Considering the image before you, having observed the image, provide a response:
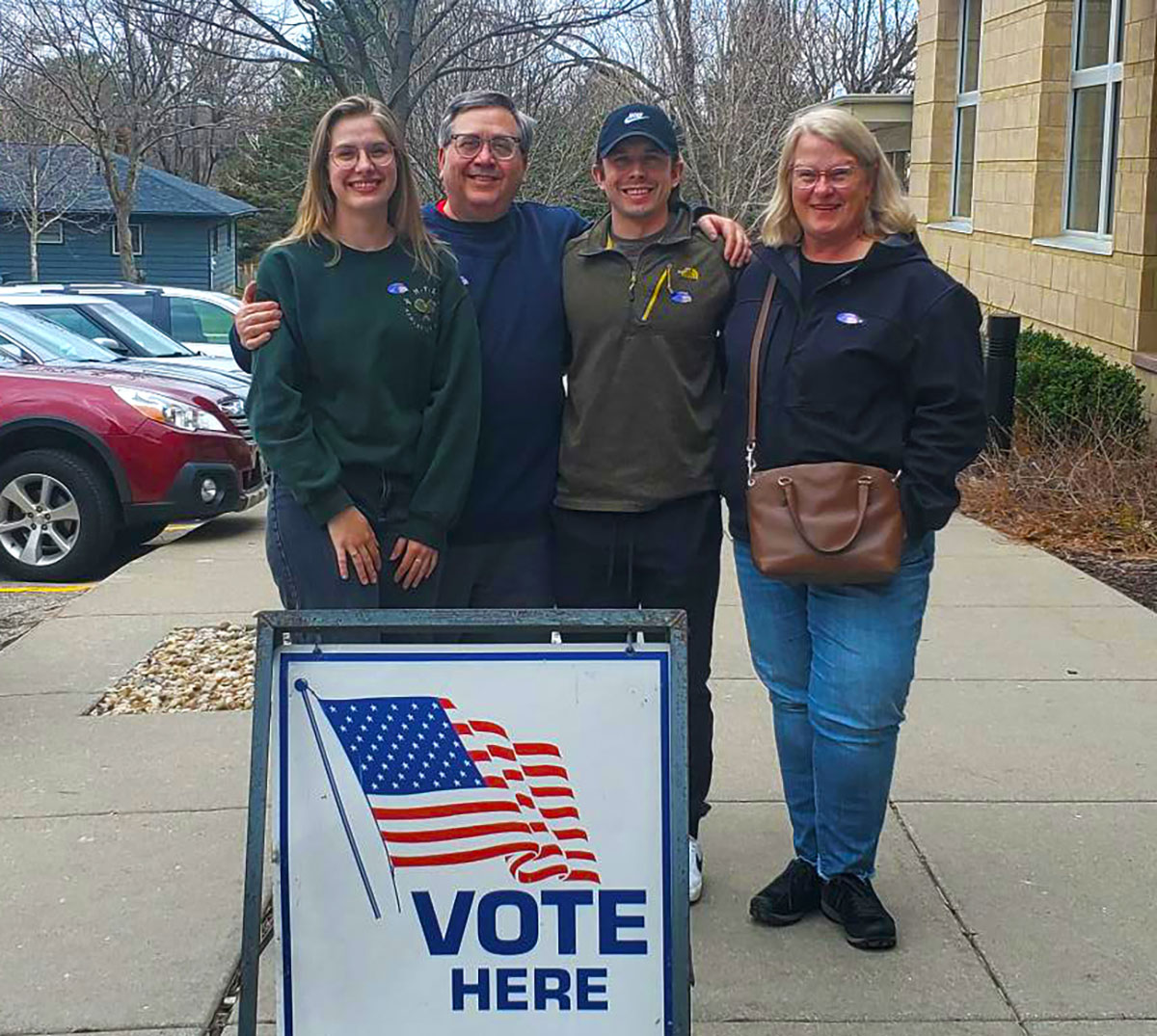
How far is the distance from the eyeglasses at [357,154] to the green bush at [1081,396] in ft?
Result: 25.2

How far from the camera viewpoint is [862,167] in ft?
11.6

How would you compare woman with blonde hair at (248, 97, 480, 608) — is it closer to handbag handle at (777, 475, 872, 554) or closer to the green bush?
handbag handle at (777, 475, 872, 554)

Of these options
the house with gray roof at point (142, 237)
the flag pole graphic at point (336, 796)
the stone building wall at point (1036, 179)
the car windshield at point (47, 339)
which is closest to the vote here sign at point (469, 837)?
the flag pole graphic at point (336, 796)

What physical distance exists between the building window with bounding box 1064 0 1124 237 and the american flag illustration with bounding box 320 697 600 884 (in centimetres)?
1031

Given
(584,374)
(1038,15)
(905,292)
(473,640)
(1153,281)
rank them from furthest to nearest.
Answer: (1038,15), (1153,281), (584,374), (905,292), (473,640)

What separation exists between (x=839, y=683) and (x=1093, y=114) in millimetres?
10274

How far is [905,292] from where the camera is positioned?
349 centimetres

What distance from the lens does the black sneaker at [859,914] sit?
3.76m

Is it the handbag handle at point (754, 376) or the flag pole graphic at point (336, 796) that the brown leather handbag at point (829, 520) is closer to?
the handbag handle at point (754, 376)

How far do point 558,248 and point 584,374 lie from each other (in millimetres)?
344

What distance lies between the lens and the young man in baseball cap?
12.0 ft

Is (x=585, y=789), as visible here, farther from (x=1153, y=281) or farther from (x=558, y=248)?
(x=1153, y=281)

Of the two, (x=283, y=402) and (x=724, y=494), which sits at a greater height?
(x=283, y=402)

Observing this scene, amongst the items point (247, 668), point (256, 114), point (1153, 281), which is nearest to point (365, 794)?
point (247, 668)
